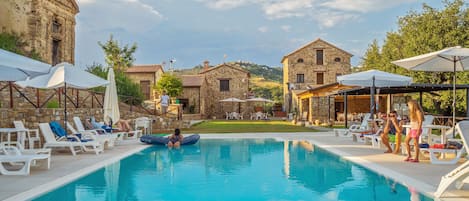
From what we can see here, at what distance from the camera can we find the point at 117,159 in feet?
28.3

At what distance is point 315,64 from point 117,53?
59.1 feet

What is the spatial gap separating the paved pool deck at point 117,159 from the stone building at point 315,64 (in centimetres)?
2567

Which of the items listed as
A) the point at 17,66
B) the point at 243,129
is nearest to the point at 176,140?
the point at 17,66

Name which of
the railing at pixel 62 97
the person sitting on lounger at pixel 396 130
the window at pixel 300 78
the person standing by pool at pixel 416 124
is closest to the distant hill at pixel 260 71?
the window at pixel 300 78

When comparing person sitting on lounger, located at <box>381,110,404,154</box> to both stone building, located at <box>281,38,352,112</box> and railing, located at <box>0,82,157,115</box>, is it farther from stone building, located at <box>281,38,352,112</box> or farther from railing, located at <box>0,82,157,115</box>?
stone building, located at <box>281,38,352,112</box>

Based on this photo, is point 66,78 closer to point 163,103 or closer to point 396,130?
point 396,130

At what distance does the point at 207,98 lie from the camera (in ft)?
119

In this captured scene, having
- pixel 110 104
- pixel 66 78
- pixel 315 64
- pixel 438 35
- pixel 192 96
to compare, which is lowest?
pixel 110 104

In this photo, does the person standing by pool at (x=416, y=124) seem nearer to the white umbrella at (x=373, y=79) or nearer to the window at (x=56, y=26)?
the white umbrella at (x=373, y=79)

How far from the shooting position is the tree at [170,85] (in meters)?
30.9

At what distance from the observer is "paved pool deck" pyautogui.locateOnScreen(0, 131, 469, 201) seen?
507 cm

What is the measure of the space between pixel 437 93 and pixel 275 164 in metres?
14.7

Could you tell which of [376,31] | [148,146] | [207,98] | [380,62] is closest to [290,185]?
[148,146]

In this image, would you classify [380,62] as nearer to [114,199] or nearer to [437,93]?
[437,93]
